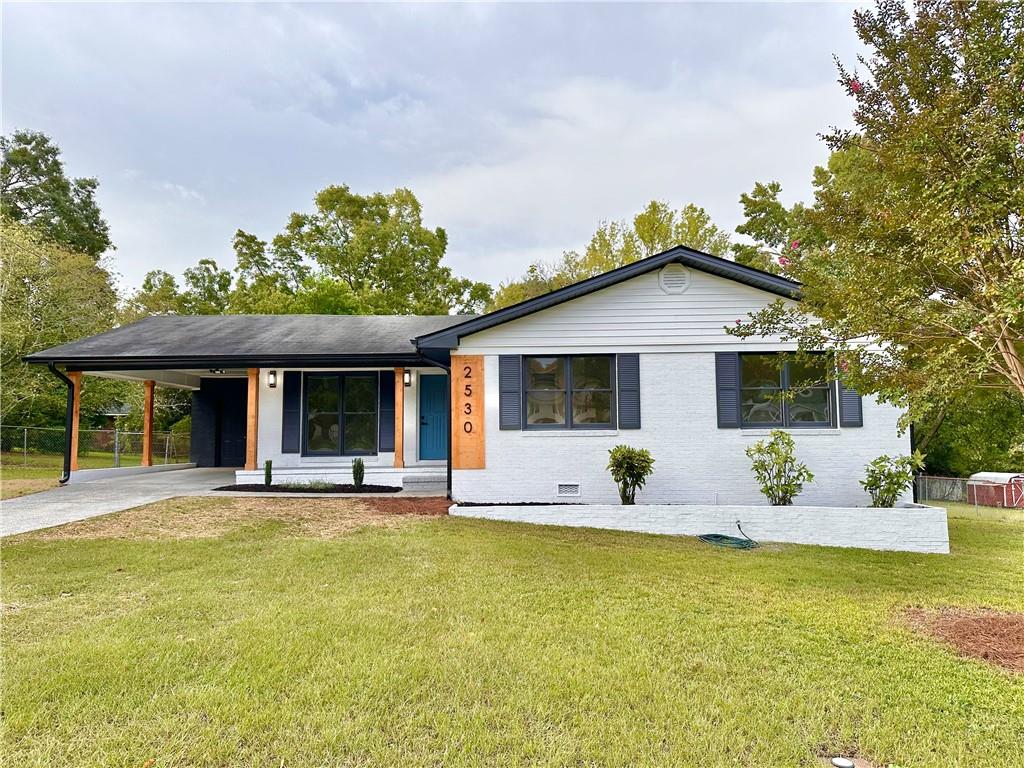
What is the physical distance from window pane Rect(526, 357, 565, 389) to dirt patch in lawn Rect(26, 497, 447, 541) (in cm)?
262

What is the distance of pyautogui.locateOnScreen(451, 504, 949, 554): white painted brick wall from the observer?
23.5 feet

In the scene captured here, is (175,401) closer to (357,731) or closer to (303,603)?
(303,603)

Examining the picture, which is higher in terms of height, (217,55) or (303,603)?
(217,55)

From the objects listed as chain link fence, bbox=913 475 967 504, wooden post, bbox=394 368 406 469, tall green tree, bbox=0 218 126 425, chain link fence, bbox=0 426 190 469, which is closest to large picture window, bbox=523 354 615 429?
wooden post, bbox=394 368 406 469

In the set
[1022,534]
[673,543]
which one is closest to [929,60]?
[673,543]

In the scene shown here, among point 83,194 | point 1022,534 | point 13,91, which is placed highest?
point 83,194

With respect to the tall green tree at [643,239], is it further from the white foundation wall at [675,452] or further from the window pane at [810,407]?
the window pane at [810,407]

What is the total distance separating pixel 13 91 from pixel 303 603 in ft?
39.9

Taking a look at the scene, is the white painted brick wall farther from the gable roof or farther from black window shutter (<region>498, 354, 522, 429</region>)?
the gable roof

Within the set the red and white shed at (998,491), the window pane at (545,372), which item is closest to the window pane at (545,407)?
the window pane at (545,372)

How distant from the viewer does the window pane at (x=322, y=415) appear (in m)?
11.9

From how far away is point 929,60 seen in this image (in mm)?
4031

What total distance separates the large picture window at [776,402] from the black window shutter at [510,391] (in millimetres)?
3634

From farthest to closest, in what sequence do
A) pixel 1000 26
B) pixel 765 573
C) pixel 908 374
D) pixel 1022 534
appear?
pixel 1022 534 → pixel 765 573 → pixel 908 374 → pixel 1000 26
